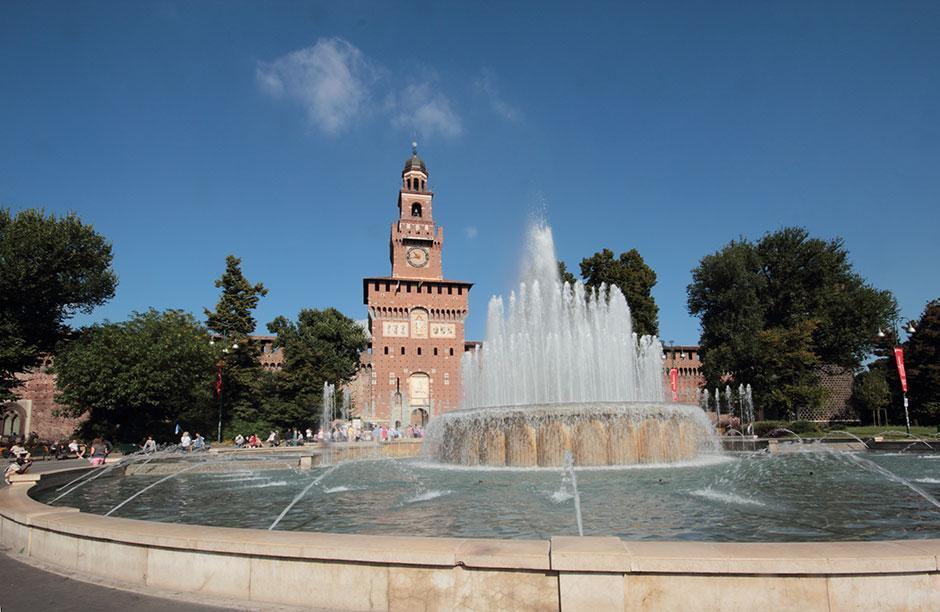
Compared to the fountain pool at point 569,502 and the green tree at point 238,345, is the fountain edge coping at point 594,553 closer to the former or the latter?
the fountain pool at point 569,502

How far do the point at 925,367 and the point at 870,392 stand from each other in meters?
7.54

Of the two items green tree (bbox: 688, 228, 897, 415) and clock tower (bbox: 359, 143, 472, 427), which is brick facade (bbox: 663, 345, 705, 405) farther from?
clock tower (bbox: 359, 143, 472, 427)

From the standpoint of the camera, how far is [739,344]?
34375 mm

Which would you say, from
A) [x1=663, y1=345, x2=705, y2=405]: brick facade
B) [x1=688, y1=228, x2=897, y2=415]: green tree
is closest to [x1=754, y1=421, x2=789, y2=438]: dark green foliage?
[x1=688, y1=228, x2=897, y2=415]: green tree

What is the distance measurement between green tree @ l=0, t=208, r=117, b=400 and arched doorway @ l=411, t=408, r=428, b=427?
938 inches

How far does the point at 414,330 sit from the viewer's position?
4956 cm

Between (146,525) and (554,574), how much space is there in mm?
3052

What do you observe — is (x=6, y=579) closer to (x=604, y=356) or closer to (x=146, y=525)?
(x=146, y=525)

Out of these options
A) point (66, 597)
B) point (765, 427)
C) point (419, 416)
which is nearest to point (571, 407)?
point (66, 597)

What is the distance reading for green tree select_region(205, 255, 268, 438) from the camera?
36.2 m

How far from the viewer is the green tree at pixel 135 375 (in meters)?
26.8

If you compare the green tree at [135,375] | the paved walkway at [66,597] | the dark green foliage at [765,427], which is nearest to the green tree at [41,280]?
the green tree at [135,375]

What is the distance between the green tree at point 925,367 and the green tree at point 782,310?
2.38 metres

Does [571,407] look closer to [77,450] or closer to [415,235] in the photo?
[77,450]
